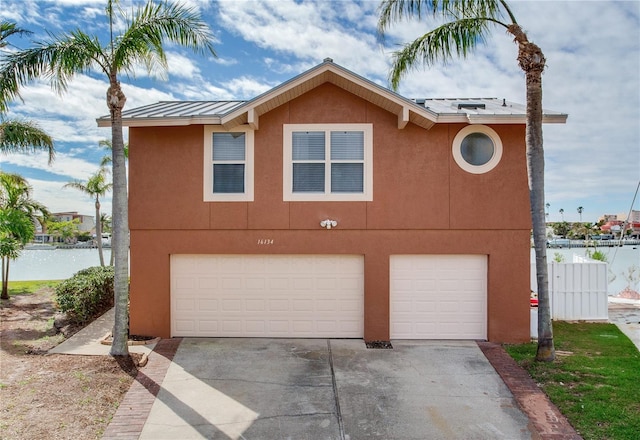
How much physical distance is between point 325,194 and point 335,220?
2.22ft

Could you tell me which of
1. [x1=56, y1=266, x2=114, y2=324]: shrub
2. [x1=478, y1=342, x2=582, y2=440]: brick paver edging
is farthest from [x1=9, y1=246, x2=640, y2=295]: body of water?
[x1=478, y1=342, x2=582, y2=440]: brick paver edging

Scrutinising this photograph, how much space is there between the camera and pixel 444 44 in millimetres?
7773

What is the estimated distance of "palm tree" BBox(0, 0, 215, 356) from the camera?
22.6 feet

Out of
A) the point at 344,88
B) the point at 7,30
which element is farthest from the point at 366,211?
the point at 7,30

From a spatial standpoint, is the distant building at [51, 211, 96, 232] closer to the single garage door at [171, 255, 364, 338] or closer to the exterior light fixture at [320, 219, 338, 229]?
the single garage door at [171, 255, 364, 338]

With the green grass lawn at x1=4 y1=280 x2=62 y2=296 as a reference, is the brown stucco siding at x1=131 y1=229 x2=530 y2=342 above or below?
above

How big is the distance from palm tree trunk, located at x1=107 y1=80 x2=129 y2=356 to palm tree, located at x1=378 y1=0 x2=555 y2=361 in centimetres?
592

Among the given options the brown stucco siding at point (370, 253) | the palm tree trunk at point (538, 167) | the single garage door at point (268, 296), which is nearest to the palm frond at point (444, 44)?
the palm tree trunk at point (538, 167)

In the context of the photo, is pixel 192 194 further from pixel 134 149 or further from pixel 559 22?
pixel 559 22

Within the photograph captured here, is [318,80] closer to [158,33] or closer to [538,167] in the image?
[158,33]

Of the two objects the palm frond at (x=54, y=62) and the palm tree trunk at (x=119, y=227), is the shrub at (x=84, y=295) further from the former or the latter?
the palm frond at (x=54, y=62)

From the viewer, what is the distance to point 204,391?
613 cm

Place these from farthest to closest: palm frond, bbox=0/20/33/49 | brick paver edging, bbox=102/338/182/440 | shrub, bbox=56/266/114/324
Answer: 1. palm frond, bbox=0/20/33/49
2. shrub, bbox=56/266/114/324
3. brick paver edging, bbox=102/338/182/440

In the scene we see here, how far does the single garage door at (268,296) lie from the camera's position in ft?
28.9
